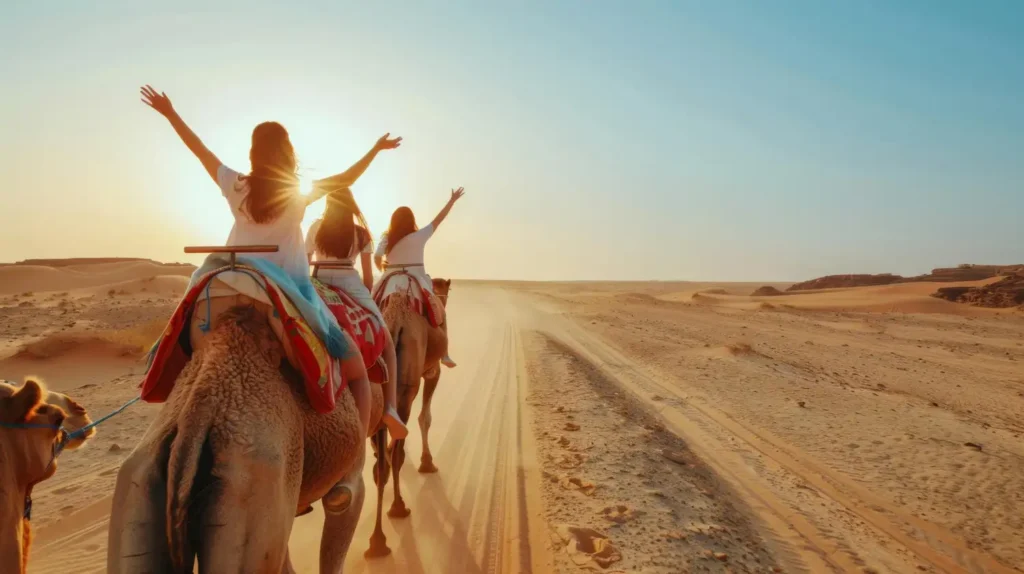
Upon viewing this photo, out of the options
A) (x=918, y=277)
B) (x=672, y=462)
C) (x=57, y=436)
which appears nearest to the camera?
(x=57, y=436)

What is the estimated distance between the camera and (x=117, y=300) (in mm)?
27891

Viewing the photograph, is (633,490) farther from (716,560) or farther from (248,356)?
(248,356)

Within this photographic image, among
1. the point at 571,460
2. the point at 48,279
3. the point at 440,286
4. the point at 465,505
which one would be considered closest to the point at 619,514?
the point at 465,505

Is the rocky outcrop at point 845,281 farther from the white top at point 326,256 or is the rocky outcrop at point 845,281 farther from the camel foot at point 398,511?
the white top at point 326,256

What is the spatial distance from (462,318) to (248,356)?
30.8m

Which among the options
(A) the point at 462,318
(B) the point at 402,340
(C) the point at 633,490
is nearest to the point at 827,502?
(C) the point at 633,490

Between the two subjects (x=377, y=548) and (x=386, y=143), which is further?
(x=377, y=548)

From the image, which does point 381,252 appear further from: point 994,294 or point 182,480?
point 994,294

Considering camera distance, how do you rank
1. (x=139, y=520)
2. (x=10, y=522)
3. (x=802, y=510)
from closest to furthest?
(x=139, y=520), (x=10, y=522), (x=802, y=510)

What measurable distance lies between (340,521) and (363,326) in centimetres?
129

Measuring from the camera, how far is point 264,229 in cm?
299

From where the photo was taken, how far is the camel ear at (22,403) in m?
2.97

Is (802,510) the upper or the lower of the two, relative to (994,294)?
lower

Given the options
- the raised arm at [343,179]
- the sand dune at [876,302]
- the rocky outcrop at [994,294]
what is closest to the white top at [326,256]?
the raised arm at [343,179]
